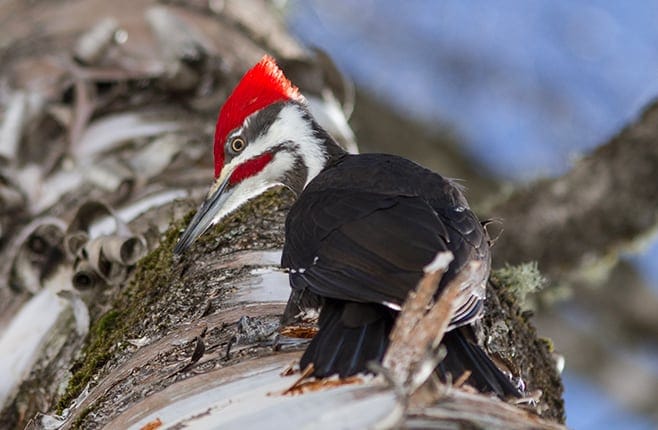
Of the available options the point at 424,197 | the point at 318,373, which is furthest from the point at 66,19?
the point at 318,373

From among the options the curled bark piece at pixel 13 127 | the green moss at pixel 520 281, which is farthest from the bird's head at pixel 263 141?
the curled bark piece at pixel 13 127

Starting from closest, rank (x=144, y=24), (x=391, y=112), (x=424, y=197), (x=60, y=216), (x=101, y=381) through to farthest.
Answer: (x=101, y=381) → (x=424, y=197) → (x=60, y=216) → (x=144, y=24) → (x=391, y=112)

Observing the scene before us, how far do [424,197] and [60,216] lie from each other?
1.27 m

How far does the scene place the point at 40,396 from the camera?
2.79 meters

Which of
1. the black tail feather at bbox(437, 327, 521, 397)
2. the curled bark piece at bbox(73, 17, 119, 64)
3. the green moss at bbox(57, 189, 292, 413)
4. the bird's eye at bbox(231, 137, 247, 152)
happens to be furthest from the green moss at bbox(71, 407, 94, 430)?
the curled bark piece at bbox(73, 17, 119, 64)

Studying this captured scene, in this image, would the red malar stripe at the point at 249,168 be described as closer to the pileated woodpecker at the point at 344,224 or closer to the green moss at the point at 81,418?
the pileated woodpecker at the point at 344,224

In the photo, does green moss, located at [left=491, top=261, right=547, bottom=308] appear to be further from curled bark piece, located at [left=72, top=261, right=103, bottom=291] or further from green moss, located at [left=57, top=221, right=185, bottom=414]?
curled bark piece, located at [left=72, top=261, right=103, bottom=291]

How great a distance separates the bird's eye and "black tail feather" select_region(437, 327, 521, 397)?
1229 mm

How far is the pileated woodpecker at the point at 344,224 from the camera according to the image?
216cm

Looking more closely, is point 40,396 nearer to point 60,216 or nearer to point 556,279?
point 60,216

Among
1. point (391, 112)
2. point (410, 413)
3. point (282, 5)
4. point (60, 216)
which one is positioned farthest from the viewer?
point (391, 112)

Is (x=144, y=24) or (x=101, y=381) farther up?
(x=144, y=24)

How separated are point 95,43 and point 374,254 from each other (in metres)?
1.95

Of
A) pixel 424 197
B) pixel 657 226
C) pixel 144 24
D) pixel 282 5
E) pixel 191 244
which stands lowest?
pixel 191 244
